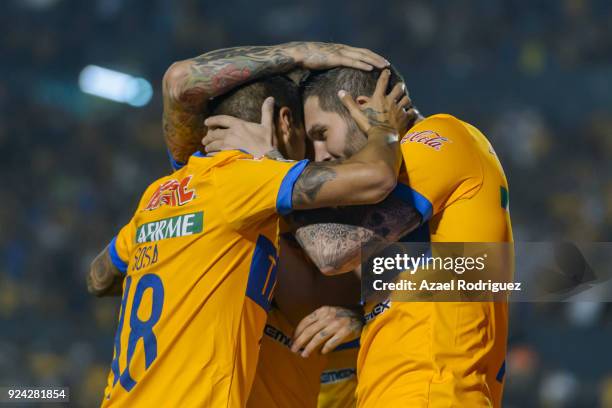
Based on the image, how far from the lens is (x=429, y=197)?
277 centimetres

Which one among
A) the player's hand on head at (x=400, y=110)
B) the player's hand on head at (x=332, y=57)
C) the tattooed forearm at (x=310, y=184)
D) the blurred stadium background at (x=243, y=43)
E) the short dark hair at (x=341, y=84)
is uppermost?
the player's hand on head at (x=332, y=57)

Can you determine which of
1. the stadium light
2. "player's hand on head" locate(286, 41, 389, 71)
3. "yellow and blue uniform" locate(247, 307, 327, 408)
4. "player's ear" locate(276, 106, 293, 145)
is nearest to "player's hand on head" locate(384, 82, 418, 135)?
"player's hand on head" locate(286, 41, 389, 71)

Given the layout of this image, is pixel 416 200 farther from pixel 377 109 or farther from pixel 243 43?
pixel 243 43

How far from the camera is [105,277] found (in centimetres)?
352

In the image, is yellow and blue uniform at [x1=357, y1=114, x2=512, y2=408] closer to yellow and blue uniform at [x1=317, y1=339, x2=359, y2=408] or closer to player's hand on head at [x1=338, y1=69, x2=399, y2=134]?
player's hand on head at [x1=338, y1=69, x2=399, y2=134]

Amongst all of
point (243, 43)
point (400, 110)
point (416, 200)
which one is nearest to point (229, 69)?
point (400, 110)

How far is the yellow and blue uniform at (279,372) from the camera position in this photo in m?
3.22

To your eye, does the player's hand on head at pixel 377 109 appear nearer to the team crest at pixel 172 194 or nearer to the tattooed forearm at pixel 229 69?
the tattooed forearm at pixel 229 69

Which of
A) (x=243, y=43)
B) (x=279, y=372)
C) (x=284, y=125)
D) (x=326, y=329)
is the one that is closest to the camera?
(x=326, y=329)

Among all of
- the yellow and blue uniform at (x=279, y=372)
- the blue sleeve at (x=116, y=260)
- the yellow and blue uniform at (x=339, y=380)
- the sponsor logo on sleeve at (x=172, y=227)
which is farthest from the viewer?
the yellow and blue uniform at (x=339, y=380)

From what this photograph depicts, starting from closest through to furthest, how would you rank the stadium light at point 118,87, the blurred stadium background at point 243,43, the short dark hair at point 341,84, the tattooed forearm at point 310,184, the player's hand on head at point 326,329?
the tattooed forearm at point 310,184 < the player's hand on head at point 326,329 < the short dark hair at point 341,84 < the blurred stadium background at point 243,43 < the stadium light at point 118,87

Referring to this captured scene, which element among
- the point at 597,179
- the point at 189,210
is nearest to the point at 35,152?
the point at 597,179

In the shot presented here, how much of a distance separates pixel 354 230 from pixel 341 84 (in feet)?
1.98

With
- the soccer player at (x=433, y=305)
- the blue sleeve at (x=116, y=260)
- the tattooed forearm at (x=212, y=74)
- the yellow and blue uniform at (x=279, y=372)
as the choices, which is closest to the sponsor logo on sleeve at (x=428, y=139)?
the soccer player at (x=433, y=305)
